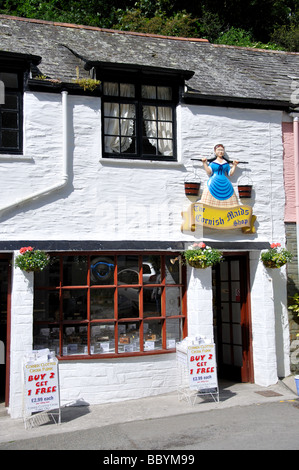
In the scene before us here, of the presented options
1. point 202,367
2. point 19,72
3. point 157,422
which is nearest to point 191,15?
point 19,72

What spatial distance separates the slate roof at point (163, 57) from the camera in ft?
32.2

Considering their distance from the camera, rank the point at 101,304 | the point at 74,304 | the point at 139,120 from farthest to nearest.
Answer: the point at 139,120 < the point at 101,304 < the point at 74,304

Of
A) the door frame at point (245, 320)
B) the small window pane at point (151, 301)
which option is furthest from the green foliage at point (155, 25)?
the small window pane at point (151, 301)

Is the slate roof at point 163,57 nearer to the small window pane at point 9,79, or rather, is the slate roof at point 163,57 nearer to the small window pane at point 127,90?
the small window pane at point 9,79

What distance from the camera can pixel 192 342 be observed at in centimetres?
852

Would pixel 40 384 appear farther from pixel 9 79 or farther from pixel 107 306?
pixel 9 79

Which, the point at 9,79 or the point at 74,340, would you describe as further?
the point at 9,79

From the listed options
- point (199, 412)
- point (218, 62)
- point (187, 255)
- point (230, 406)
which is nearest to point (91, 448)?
point (199, 412)

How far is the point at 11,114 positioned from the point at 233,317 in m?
5.89

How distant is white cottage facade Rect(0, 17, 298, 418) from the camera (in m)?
8.52

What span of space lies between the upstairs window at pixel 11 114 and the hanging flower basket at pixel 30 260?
74.1 inches

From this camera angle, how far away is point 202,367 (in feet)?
27.3

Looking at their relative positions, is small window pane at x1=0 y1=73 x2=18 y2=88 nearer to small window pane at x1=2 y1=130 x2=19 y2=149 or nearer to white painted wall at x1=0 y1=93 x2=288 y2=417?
white painted wall at x1=0 y1=93 x2=288 y2=417

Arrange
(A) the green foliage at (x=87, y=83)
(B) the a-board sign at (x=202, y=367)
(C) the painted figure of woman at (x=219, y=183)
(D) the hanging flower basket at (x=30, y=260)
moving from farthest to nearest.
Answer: (C) the painted figure of woman at (x=219, y=183)
(A) the green foliage at (x=87, y=83)
(B) the a-board sign at (x=202, y=367)
(D) the hanging flower basket at (x=30, y=260)
